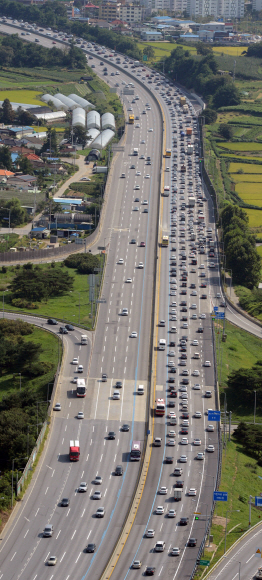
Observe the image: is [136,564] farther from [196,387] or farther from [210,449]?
[196,387]

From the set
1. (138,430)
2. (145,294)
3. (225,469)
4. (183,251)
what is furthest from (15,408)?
(183,251)

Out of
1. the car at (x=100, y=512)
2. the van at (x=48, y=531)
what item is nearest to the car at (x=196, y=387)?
the car at (x=100, y=512)

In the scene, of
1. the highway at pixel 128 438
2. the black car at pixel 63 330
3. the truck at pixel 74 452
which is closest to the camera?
the highway at pixel 128 438

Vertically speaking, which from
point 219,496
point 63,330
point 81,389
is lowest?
point 81,389

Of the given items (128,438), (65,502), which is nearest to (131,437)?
(128,438)

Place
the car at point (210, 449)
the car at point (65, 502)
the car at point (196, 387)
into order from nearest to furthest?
the car at point (65, 502) → the car at point (210, 449) → the car at point (196, 387)

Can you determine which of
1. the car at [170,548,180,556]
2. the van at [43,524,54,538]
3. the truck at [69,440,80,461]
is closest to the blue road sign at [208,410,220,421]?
the truck at [69,440,80,461]

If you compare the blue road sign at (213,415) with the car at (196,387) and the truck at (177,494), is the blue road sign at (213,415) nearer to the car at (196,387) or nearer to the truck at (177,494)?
the car at (196,387)
